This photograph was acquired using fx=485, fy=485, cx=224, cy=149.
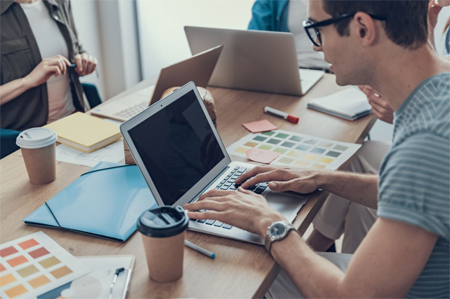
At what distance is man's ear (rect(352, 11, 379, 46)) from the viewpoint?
95 cm

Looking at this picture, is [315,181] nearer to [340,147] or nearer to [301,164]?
[301,164]

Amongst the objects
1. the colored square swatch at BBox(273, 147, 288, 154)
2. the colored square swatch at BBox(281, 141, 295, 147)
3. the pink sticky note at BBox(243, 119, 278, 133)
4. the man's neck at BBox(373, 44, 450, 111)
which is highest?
the man's neck at BBox(373, 44, 450, 111)

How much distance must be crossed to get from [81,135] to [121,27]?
2.13 metres

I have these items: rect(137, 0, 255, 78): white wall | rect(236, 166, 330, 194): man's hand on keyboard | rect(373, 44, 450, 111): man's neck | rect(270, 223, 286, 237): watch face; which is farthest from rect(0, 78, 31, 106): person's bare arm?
rect(137, 0, 255, 78): white wall

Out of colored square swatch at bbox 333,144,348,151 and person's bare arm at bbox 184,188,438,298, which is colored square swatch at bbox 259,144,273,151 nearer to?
colored square swatch at bbox 333,144,348,151

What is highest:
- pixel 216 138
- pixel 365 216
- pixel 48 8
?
pixel 48 8

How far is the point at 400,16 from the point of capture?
95 cm

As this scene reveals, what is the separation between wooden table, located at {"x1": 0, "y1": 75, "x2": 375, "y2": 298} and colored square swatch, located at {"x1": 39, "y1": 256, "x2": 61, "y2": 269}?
0.13 ft

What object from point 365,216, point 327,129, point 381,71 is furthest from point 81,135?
point 365,216

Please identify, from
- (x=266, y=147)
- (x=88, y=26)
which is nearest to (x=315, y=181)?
(x=266, y=147)

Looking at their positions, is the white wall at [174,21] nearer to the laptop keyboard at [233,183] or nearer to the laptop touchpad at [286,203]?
the laptop keyboard at [233,183]

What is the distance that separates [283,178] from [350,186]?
6.9 inches

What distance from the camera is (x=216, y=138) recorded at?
4.36 ft

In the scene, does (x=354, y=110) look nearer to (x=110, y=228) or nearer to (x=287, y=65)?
(x=287, y=65)
